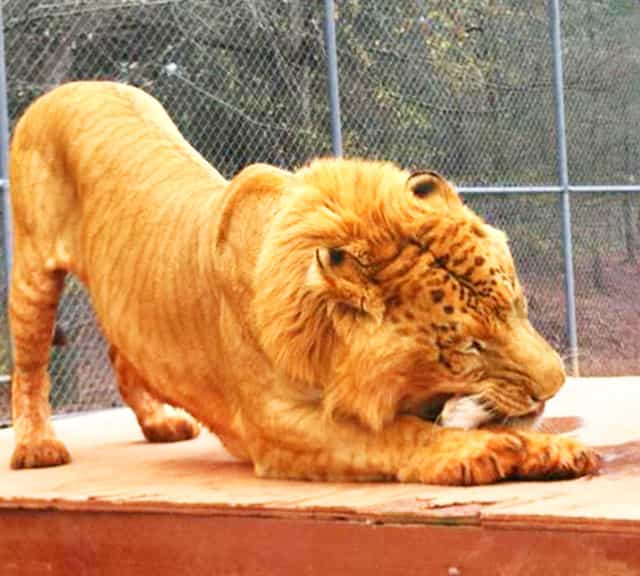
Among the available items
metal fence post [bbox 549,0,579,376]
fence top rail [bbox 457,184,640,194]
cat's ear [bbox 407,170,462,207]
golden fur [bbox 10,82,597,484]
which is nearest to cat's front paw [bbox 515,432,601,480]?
golden fur [bbox 10,82,597,484]

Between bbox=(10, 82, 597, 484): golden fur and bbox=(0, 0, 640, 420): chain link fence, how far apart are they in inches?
131

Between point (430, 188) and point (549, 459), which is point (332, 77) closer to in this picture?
point (430, 188)

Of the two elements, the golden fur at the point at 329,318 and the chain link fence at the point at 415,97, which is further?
the chain link fence at the point at 415,97

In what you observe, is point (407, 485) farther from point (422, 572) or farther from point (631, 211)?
point (631, 211)

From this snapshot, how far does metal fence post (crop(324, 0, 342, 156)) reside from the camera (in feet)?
29.7

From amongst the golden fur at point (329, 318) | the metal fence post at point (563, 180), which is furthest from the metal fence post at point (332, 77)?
the golden fur at point (329, 318)

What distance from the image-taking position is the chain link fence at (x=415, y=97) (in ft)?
29.0

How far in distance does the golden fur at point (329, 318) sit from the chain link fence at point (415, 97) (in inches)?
131

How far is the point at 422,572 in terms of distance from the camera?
3.09m

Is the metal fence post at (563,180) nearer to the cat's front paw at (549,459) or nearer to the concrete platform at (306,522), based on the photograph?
the concrete platform at (306,522)

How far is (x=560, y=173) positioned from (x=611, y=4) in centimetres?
285

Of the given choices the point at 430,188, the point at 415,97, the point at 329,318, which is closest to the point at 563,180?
the point at 415,97

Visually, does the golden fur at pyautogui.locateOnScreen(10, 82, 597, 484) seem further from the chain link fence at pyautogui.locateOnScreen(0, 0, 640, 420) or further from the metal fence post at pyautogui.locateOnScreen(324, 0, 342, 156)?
the metal fence post at pyautogui.locateOnScreen(324, 0, 342, 156)

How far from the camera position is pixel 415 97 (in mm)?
11195
